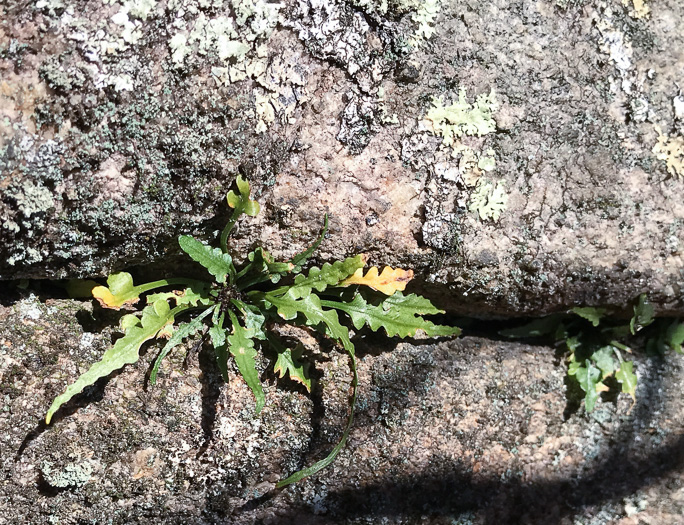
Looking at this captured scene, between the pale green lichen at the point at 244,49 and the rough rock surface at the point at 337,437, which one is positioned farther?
the rough rock surface at the point at 337,437

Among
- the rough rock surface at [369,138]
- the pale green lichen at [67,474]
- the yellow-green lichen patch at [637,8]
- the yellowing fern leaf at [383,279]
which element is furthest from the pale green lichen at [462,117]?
the pale green lichen at [67,474]

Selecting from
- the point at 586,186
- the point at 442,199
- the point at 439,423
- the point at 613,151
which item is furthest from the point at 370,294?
the point at 613,151

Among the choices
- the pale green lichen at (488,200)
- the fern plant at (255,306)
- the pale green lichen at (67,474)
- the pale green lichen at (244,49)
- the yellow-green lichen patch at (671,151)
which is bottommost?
the pale green lichen at (67,474)

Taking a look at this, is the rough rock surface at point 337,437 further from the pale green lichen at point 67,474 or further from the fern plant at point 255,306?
the fern plant at point 255,306

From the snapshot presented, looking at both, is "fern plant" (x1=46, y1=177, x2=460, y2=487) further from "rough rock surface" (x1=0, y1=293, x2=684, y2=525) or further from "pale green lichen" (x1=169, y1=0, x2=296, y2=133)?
"pale green lichen" (x1=169, y1=0, x2=296, y2=133)

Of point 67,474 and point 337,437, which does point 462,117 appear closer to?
point 337,437
